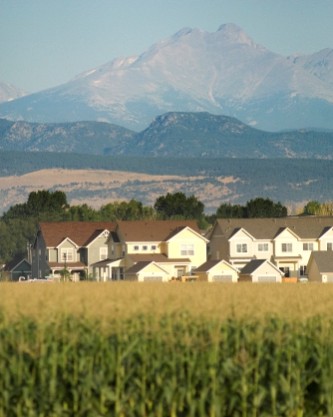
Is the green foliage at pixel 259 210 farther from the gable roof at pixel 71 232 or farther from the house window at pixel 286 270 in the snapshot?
the house window at pixel 286 270

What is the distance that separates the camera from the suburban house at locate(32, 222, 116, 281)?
123 meters

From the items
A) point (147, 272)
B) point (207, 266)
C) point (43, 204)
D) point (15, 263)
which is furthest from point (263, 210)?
point (147, 272)

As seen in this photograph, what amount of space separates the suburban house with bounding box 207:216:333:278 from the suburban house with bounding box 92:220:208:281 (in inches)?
116

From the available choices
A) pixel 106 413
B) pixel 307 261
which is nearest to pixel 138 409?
pixel 106 413

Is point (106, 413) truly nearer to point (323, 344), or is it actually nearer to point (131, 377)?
point (131, 377)

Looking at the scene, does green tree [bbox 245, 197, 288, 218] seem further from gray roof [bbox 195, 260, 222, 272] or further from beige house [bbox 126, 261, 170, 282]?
beige house [bbox 126, 261, 170, 282]

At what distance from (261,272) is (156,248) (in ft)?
34.3

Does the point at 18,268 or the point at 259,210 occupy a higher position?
the point at 259,210

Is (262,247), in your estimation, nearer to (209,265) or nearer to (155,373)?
(209,265)

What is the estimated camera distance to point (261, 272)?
11138 cm

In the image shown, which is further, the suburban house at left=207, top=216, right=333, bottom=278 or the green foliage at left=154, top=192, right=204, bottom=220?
the green foliage at left=154, top=192, right=204, bottom=220

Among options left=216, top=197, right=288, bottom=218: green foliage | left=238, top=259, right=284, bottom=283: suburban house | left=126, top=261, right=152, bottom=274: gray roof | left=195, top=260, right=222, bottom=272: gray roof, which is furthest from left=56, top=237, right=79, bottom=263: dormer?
left=216, top=197, right=288, bottom=218: green foliage

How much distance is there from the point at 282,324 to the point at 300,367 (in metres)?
1.15

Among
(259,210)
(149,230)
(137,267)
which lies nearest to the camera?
(137,267)
